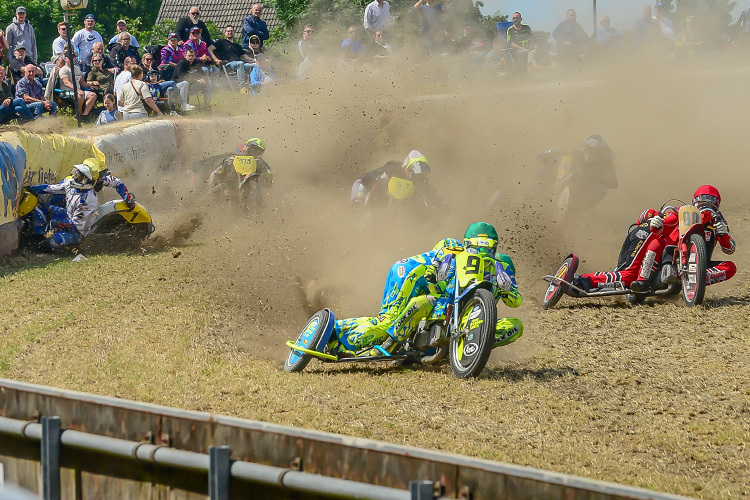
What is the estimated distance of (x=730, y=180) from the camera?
68.8ft

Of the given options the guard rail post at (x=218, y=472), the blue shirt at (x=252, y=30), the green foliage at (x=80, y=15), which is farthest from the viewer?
the green foliage at (x=80, y=15)

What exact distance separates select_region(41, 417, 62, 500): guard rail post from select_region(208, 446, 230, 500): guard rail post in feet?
2.44

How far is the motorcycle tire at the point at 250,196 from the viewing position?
17.1 meters

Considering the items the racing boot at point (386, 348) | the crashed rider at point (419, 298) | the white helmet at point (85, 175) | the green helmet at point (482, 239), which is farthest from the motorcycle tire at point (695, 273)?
the white helmet at point (85, 175)

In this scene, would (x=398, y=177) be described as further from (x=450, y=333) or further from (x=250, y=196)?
(x=450, y=333)

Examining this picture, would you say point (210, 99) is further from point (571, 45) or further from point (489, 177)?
point (571, 45)

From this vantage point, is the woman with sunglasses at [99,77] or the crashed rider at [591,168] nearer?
the crashed rider at [591,168]

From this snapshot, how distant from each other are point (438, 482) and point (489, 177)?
17.6 metres

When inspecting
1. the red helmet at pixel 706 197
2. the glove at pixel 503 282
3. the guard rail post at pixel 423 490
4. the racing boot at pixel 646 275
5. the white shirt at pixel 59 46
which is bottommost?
the racing boot at pixel 646 275

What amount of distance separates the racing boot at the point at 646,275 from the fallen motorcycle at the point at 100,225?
24.4 ft

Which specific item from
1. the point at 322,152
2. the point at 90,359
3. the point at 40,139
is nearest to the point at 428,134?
the point at 322,152

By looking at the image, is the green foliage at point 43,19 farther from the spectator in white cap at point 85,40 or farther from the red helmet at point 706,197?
the red helmet at point 706,197

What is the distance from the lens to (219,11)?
5191 cm

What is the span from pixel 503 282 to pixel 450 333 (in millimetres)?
624
